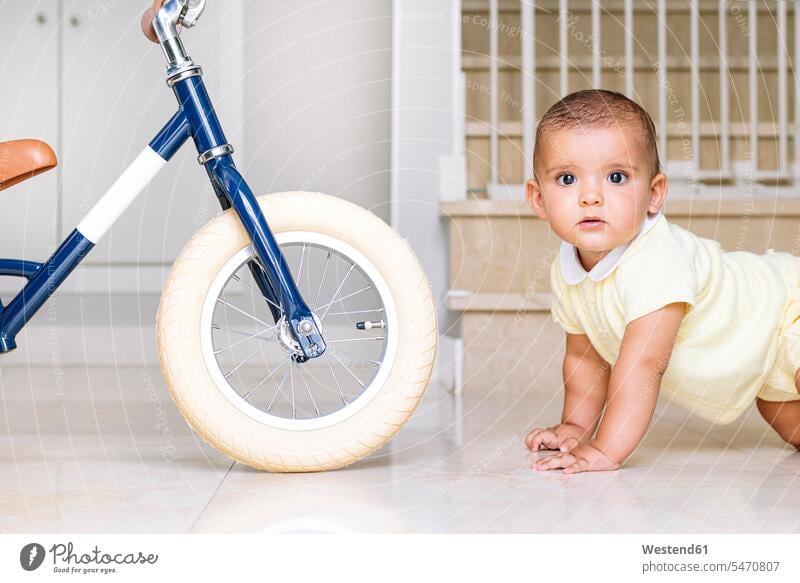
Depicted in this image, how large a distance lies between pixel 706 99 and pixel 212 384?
194 centimetres

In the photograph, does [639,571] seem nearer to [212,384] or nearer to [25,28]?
[212,384]

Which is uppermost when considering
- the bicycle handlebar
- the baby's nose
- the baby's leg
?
the bicycle handlebar

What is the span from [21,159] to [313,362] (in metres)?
1.35

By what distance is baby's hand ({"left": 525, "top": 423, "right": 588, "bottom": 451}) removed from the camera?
1241 mm

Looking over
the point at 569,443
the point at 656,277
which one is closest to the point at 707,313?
the point at 656,277

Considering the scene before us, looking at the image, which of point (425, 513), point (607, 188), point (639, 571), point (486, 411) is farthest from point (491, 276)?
point (639, 571)

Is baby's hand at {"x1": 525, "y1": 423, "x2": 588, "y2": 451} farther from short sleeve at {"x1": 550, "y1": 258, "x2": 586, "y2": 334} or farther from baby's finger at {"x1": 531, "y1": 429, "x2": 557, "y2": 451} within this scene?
short sleeve at {"x1": 550, "y1": 258, "x2": 586, "y2": 334}

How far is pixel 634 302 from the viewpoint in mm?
1112

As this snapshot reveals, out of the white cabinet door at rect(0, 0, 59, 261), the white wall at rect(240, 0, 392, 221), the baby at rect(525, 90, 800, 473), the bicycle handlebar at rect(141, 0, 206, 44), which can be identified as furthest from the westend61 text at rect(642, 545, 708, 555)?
the white cabinet door at rect(0, 0, 59, 261)

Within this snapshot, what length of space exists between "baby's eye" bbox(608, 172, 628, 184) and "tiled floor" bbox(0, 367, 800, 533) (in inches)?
12.6

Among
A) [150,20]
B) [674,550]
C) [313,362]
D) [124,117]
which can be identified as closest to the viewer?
[674,550]

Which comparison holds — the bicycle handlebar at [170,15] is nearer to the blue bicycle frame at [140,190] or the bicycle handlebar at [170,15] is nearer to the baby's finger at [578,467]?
the blue bicycle frame at [140,190]

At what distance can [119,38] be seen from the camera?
8.48 feet

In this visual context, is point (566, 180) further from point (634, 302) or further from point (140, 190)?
point (140, 190)
